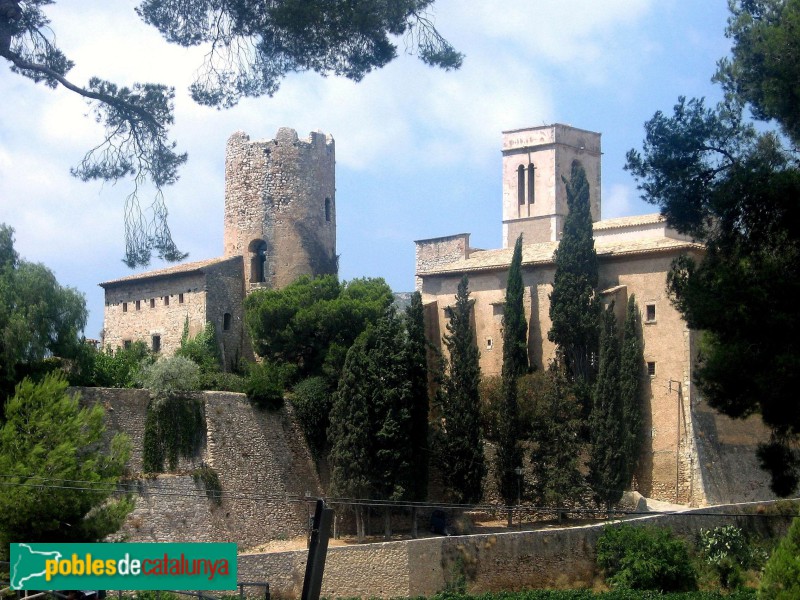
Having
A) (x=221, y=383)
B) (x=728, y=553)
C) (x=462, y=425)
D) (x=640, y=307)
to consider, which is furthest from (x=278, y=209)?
(x=728, y=553)

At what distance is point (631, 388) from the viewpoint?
36.1 metres

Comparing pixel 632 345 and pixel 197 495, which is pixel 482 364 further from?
pixel 197 495

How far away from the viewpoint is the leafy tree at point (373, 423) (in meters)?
32.4

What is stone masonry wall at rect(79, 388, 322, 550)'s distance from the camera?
101ft

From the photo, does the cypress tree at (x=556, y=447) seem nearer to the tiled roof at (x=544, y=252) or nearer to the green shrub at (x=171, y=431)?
the tiled roof at (x=544, y=252)

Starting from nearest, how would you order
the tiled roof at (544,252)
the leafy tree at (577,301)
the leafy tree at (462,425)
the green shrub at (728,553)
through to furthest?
1. the green shrub at (728,553)
2. the leafy tree at (462,425)
3. the leafy tree at (577,301)
4. the tiled roof at (544,252)

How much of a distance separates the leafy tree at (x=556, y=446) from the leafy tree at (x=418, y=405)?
3070 mm

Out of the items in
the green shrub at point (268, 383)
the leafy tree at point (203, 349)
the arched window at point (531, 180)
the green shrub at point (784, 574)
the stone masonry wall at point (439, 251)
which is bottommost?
the green shrub at point (784, 574)

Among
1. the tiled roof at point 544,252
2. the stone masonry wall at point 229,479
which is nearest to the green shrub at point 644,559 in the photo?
the stone masonry wall at point 229,479

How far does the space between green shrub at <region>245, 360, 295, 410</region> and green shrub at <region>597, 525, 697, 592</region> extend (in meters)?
8.33

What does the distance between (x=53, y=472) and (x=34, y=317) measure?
22.9ft

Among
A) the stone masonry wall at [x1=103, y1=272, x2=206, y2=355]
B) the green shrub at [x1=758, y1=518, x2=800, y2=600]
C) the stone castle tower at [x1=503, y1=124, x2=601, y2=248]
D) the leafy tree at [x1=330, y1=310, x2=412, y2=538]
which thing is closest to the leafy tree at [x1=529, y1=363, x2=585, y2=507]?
the leafy tree at [x1=330, y1=310, x2=412, y2=538]

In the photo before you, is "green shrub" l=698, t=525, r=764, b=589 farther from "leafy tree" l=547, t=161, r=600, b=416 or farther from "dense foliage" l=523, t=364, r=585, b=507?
"leafy tree" l=547, t=161, r=600, b=416

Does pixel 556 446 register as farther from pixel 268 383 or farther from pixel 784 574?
pixel 784 574
